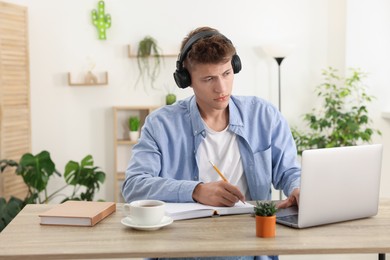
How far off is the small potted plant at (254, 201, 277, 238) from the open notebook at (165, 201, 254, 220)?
24cm

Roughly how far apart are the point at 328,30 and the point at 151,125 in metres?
3.16

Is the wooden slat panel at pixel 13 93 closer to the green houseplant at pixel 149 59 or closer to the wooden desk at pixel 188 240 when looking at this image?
the green houseplant at pixel 149 59

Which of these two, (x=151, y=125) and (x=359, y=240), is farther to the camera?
(x=151, y=125)

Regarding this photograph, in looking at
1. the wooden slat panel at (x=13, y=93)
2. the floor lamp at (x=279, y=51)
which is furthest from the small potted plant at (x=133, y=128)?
the floor lamp at (x=279, y=51)

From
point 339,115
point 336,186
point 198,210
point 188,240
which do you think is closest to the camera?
point 188,240

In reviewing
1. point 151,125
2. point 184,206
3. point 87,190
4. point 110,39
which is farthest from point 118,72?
point 184,206

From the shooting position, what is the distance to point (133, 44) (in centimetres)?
502

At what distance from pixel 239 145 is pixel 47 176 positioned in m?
2.74

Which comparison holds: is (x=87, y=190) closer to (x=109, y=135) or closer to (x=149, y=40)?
(x=109, y=135)

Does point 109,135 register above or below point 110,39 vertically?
below

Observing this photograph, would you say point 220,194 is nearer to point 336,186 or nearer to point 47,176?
point 336,186

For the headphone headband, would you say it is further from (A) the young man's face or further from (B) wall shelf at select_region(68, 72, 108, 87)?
(B) wall shelf at select_region(68, 72, 108, 87)

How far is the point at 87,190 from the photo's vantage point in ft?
15.8

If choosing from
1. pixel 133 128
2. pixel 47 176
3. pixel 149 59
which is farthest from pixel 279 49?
pixel 47 176
